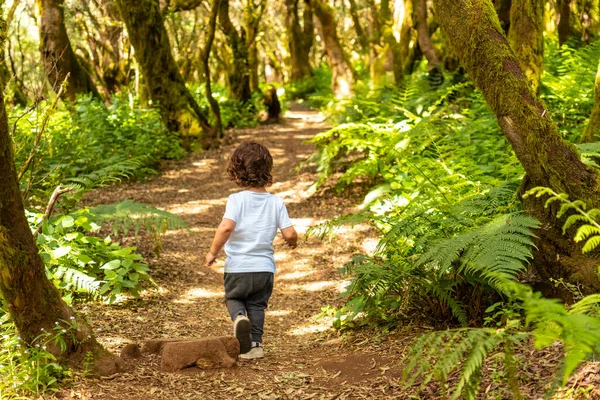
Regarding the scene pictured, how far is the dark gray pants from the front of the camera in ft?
15.8

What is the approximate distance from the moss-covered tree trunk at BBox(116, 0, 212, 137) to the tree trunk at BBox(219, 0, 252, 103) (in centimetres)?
507

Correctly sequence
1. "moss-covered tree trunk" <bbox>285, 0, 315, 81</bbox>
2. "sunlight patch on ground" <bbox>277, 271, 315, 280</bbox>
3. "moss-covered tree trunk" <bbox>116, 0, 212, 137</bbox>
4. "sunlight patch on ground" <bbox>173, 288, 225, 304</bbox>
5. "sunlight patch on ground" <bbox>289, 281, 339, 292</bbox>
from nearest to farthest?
"sunlight patch on ground" <bbox>173, 288, 225, 304</bbox> < "sunlight patch on ground" <bbox>289, 281, 339, 292</bbox> < "sunlight patch on ground" <bbox>277, 271, 315, 280</bbox> < "moss-covered tree trunk" <bbox>116, 0, 212, 137</bbox> < "moss-covered tree trunk" <bbox>285, 0, 315, 81</bbox>

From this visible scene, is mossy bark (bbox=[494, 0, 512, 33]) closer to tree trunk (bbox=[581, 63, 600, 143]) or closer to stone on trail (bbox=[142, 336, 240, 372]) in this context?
tree trunk (bbox=[581, 63, 600, 143])

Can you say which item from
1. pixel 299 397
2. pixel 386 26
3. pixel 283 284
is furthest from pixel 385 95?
pixel 299 397

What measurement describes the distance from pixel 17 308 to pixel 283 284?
3685 millimetres

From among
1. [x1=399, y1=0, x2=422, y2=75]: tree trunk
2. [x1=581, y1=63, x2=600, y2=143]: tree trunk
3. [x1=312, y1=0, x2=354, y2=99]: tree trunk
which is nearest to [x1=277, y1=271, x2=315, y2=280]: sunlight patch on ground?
[x1=581, y1=63, x2=600, y2=143]: tree trunk

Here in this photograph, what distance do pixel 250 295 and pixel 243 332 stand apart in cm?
37

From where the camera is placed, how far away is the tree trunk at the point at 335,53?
18125 mm

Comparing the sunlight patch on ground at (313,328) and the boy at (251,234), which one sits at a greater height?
the boy at (251,234)

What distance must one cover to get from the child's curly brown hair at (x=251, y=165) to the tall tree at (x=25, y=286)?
151 cm

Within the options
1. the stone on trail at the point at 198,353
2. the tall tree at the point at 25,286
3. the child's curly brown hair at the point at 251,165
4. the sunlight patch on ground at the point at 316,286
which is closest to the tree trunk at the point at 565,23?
the sunlight patch on ground at the point at 316,286

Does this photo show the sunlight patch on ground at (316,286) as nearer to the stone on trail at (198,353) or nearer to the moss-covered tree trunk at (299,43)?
the stone on trail at (198,353)

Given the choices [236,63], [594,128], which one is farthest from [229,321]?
[236,63]

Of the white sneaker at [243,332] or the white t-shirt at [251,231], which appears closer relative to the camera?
the white sneaker at [243,332]
